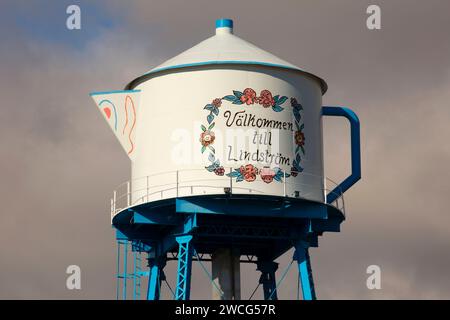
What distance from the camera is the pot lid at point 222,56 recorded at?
67.2 meters

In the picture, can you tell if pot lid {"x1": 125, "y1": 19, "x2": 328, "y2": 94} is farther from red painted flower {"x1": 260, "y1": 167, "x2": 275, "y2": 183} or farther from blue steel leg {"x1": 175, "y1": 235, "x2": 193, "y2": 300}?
blue steel leg {"x1": 175, "y1": 235, "x2": 193, "y2": 300}

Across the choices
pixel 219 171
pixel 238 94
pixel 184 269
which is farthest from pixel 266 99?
pixel 184 269

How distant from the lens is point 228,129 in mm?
66375

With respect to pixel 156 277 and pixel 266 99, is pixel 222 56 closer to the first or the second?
pixel 266 99

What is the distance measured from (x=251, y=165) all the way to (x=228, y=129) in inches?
59.9

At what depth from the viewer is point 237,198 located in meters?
65.8

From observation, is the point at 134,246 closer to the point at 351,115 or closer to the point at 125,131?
the point at 125,131

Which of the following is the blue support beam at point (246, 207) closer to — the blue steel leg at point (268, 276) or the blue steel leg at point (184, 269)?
the blue steel leg at point (184, 269)

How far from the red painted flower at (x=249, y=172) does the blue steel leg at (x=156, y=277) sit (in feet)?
24.4

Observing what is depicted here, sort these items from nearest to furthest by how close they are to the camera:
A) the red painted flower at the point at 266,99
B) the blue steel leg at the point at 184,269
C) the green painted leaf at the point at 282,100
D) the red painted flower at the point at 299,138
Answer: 1. the blue steel leg at the point at 184,269
2. the red painted flower at the point at 266,99
3. the green painted leaf at the point at 282,100
4. the red painted flower at the point at 299,138

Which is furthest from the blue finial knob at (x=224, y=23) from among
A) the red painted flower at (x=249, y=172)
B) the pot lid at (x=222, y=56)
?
the red painted flower at (x=249, y=172)

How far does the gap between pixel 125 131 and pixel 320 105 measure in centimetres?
724

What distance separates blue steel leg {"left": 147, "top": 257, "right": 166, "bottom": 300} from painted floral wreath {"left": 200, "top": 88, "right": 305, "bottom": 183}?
7.21 m
